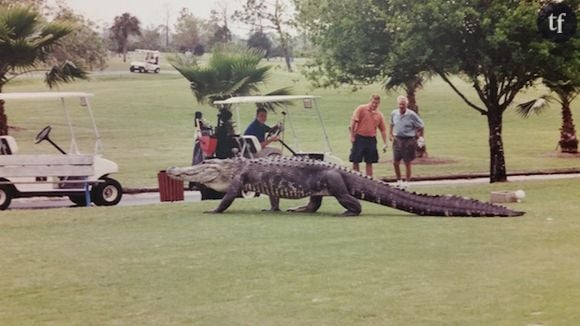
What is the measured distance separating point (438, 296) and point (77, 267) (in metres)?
3.65

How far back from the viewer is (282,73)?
61219mm

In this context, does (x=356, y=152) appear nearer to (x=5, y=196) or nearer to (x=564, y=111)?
(x=5, y=196)

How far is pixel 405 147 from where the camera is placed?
66.6 ft


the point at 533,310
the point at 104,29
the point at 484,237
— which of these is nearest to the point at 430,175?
the point at 484,237

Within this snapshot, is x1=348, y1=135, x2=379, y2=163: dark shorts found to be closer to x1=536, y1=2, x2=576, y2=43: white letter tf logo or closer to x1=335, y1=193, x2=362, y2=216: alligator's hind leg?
x1=536, y1=2, x2=576, y2=43: white letter tf logo

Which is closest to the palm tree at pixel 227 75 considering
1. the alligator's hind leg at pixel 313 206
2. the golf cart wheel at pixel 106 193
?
the golf cart wheel at pixel 106 193

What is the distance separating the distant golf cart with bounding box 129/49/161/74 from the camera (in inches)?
2345

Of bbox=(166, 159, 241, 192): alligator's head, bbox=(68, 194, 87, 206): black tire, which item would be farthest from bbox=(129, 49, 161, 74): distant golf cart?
bbox=(166, 159, 241, 192): alligator's head

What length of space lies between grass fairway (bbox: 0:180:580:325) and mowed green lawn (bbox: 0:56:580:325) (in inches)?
0.6

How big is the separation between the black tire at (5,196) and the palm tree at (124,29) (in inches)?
1551

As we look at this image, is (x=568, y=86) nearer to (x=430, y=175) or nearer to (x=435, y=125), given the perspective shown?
(x=430, y=175)

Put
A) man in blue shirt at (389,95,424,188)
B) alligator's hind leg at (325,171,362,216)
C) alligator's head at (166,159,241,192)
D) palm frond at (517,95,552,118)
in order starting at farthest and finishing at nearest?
1. palm frond at (517,95,552,118)
2. man in blue shirt at (389,95,424,188)
3. alligator's head at (166,159,241,192)
4. alligator's hind leg at (325,171,362,216)

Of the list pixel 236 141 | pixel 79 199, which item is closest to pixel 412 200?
pixel 236 141

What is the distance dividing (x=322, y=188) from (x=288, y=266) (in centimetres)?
468
